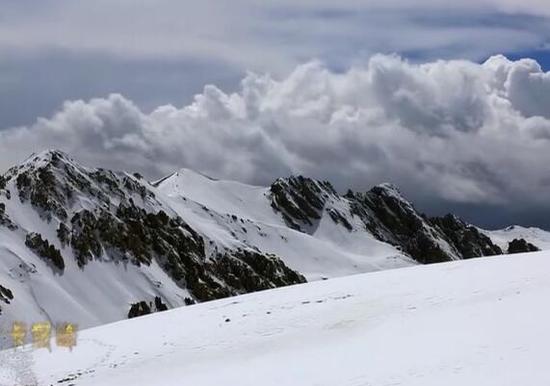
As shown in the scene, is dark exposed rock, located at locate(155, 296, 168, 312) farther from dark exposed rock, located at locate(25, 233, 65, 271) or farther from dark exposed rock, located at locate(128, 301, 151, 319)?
dark exposed rock, located at locate(25, 233, 65, 271)

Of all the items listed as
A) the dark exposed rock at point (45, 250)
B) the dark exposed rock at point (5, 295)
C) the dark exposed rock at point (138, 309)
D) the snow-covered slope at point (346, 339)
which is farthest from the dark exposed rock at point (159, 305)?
the snow-covered slope at point (346, 339)

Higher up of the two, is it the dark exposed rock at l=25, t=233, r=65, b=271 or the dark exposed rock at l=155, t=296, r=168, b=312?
the dark exposed rock at l=25, t=233, r=65, b=271

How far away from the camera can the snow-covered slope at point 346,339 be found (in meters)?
18.0

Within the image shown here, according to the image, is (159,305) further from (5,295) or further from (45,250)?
(5,295)

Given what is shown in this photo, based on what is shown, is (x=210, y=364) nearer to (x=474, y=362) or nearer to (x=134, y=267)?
(x=474, y=362)

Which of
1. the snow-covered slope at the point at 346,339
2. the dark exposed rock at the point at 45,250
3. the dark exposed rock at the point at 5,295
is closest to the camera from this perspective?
the snow-covered slope at the point at 346,339

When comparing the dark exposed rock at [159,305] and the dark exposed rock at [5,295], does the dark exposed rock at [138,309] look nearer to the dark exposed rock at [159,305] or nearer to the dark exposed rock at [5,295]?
the dark exposed rock at [159,305]

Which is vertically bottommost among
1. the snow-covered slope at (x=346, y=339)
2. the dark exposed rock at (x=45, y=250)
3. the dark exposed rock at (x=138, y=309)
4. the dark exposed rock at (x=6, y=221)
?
the snow-covered slope at (x=346, y=339)

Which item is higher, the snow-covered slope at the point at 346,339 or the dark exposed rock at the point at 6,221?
the dark exposed rock at the point at 6,221

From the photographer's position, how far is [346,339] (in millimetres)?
22188

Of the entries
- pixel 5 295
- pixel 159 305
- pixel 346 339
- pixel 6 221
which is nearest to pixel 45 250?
pixel 6 221

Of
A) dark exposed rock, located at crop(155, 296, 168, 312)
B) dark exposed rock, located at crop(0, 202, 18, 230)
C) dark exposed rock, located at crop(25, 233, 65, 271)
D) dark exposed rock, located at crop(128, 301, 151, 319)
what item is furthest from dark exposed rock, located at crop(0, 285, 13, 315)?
dark exposed rock, located at crop(155, 296, 168, 312)

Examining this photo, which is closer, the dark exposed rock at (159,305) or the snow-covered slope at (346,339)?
the snow-covered slope at (346,339)

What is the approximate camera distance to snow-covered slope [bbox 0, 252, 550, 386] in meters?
18.0
